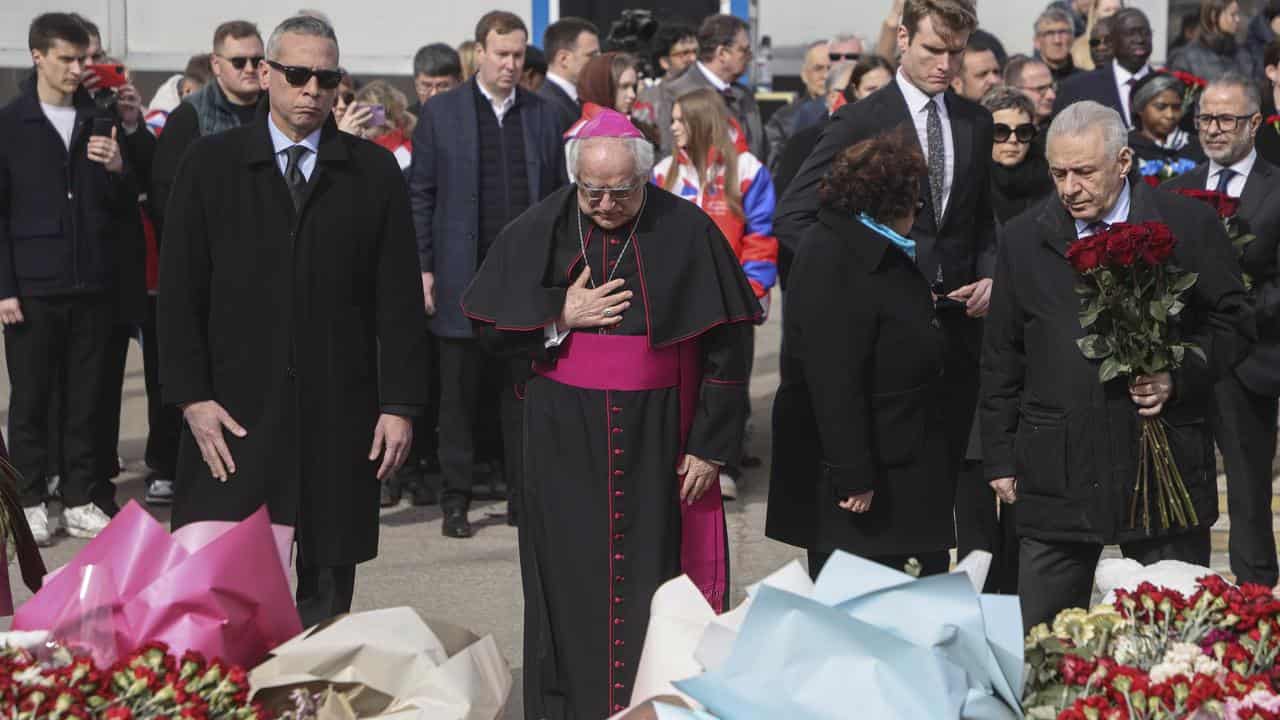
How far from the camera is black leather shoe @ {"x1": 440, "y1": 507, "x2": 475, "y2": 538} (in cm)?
808

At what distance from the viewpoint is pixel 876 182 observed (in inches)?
205

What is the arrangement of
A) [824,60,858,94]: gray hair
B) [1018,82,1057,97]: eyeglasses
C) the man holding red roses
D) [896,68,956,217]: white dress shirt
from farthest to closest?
[824,60,858,94]: gray hair → [1018,82,1057,97]: eyeglasses → [896,68,956,217]: white dress shirt → the man holding red roses

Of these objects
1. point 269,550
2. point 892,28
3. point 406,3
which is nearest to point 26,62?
point 406,3

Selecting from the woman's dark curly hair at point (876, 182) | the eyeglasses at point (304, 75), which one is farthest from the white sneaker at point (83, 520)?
the woman's dark curly hair at point (876, 182)

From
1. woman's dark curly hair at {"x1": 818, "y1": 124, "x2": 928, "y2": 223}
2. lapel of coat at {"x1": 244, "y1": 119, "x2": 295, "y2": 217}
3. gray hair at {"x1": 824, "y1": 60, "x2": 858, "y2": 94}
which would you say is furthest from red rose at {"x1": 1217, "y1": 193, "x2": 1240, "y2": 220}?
lapel of coat at {"x1": 244, "y1": 119, "x2": 295, "y2": 217}

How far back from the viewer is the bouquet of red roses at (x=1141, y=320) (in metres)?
4.58

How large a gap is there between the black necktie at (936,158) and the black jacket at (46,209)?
13.3 ft

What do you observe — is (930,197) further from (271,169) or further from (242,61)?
(242,61)

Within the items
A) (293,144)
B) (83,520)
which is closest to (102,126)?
(83,520)

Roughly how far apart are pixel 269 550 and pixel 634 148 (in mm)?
2184

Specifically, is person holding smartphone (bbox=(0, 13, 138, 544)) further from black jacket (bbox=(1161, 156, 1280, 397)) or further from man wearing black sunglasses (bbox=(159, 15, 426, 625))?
black jacket (bbox=(1161, 156, 1280, 397))

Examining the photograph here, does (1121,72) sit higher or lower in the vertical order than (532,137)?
higher

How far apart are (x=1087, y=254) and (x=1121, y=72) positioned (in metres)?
6.09

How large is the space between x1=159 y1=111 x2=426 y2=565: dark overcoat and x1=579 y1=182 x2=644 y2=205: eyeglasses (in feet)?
2.43
